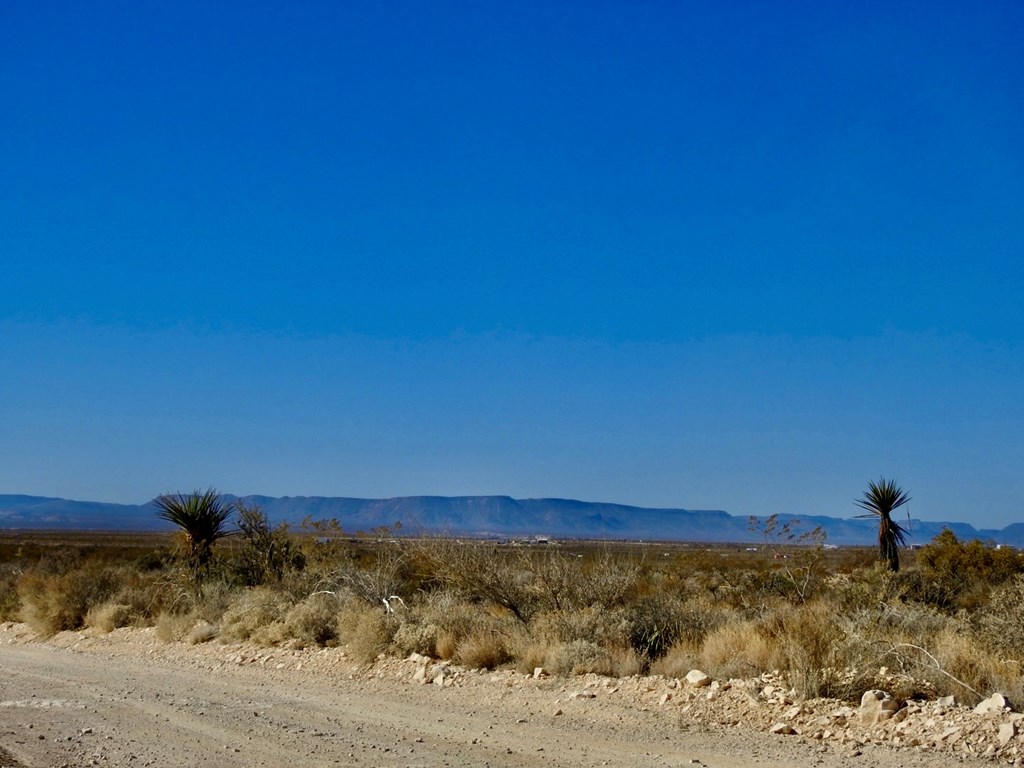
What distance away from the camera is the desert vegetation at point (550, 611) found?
39.4 ft

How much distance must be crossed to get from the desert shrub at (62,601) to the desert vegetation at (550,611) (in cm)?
4

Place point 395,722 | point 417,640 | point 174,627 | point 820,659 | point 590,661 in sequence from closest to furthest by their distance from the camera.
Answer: point 395,722 < point 820,659 < point 590,661 < point 417,640 < point 174,627

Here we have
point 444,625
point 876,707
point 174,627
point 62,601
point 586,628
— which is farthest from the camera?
point 62,601

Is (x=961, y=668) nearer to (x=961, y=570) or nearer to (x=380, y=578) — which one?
(x=380, y=578)

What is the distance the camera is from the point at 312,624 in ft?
55.5

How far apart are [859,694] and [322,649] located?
8.63 metres

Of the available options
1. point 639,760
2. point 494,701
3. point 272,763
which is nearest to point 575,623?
point 494,701

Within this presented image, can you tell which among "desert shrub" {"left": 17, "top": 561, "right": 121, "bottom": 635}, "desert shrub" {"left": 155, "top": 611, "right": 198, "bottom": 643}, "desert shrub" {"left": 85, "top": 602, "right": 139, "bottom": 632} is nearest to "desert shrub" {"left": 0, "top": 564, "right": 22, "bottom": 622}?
"desert shrub" {"left": 17, "top": 561, "right": 121, "bottom": 635}

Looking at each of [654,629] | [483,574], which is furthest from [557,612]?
[483,574]

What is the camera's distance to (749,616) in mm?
16828

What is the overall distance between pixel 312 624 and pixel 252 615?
5.36 ft

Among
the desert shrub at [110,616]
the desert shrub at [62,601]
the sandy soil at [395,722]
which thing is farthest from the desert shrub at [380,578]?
the desert shrub at [62,601]

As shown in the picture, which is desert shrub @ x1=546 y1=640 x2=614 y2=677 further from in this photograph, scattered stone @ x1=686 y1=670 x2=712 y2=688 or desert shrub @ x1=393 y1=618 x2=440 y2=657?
desert shrub @ x1=393 y1=618 x2=440 y2=657

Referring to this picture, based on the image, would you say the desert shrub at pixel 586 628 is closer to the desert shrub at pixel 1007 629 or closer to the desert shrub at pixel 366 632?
the desert shrub at pixel 366 632
